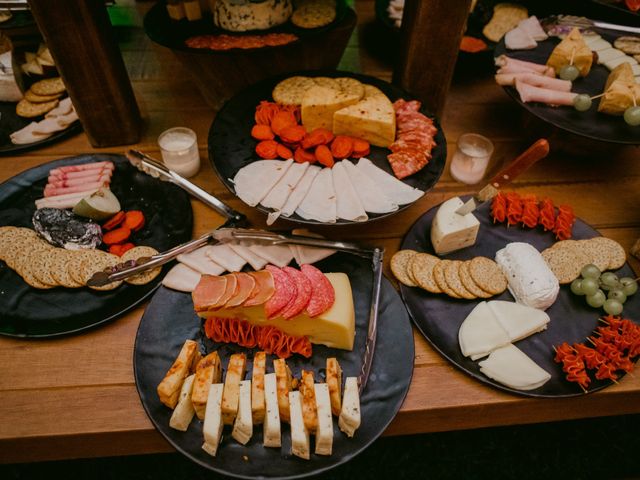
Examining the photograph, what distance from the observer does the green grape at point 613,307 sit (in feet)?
4.84

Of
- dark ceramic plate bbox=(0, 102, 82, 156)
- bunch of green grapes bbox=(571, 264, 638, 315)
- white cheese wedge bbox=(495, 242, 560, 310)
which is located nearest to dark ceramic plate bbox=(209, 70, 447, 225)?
white cheese wedge bbox=(495, 242, 560, 310)

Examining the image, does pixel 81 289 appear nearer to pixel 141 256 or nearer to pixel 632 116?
pixel 141 256

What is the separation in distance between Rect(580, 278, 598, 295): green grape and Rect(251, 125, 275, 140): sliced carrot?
119 centimetres

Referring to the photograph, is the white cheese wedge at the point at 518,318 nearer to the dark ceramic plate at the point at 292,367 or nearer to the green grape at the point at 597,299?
the green grape at the point at 597,299

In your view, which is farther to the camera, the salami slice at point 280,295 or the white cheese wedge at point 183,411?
the salami slice at point 280,295

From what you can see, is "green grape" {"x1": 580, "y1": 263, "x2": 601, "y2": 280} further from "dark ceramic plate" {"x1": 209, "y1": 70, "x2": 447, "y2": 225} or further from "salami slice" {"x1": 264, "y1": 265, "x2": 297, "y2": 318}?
"salami slice" {"x1": 264, "y1": 265, "x2": 297, "y2": 318}

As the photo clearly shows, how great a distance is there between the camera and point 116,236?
5.45ft

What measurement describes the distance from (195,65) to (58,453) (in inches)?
60.4

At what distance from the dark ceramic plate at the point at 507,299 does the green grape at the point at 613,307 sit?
0.03 metres

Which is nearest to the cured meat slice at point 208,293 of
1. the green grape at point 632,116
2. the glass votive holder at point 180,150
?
the glass votive holder at point 180,150

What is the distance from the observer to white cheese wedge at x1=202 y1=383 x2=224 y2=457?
1197 mm

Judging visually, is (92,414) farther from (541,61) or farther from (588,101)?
(541,61)

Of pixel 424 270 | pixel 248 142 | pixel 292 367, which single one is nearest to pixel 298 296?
pixel 292 367

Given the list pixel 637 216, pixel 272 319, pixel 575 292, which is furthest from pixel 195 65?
pixel 637 216
